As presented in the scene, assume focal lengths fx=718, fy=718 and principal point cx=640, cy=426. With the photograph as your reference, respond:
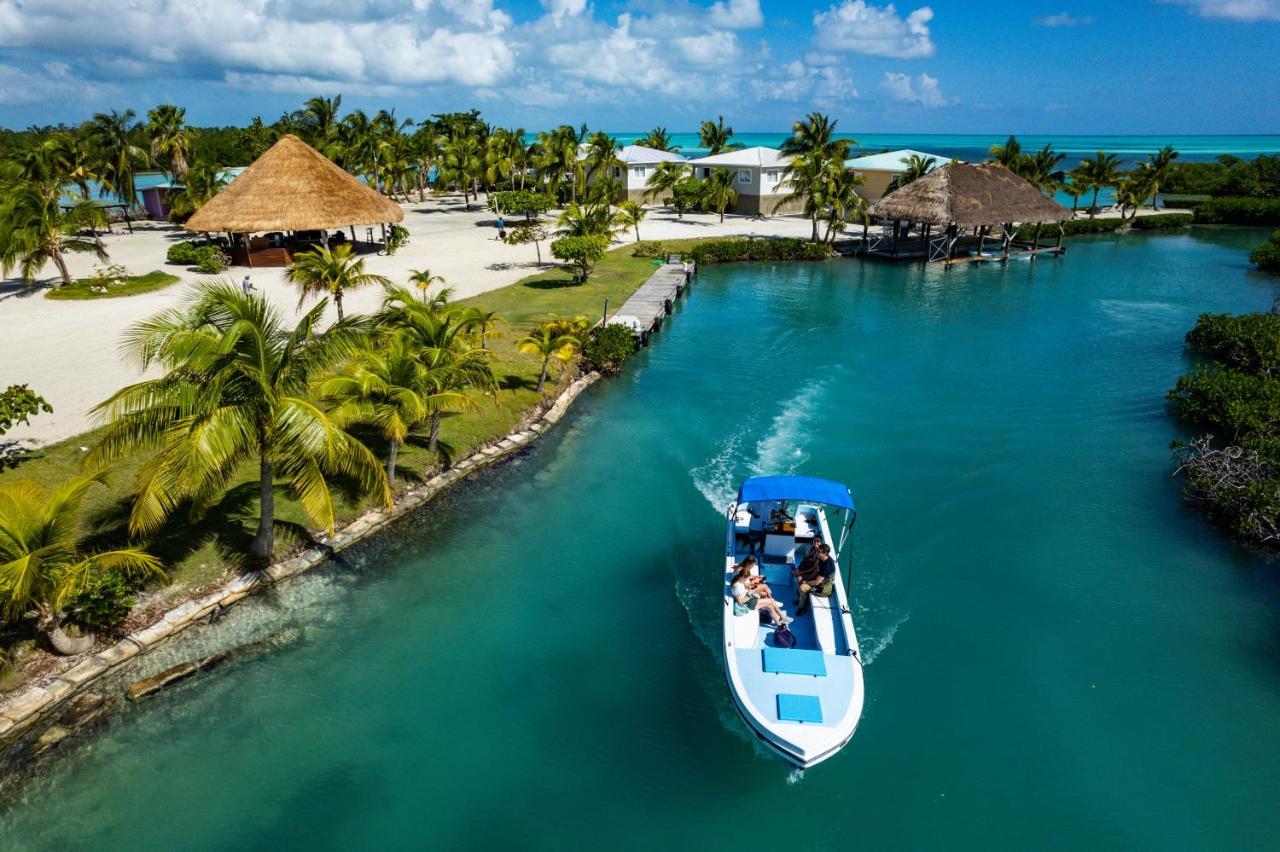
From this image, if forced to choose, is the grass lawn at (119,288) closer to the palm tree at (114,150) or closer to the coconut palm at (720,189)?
the palm tree at (114,150)

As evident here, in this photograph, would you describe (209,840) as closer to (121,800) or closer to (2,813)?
(121,800)

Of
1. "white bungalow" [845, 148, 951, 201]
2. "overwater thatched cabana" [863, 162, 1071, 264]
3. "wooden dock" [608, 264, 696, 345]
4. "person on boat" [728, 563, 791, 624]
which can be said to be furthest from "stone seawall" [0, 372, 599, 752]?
"white bungalow" [845, 148, 951, 201]

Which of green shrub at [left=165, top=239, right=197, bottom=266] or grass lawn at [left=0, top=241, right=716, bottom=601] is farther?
green shrub at [left=165, top=239, right=197, bottom=266]

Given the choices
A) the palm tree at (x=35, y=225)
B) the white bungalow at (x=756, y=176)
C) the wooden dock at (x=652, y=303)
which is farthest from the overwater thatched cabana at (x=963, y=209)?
the palm tree at (x=35, y=225)

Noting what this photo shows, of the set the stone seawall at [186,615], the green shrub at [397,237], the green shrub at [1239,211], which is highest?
the green shrub at [1239,211]

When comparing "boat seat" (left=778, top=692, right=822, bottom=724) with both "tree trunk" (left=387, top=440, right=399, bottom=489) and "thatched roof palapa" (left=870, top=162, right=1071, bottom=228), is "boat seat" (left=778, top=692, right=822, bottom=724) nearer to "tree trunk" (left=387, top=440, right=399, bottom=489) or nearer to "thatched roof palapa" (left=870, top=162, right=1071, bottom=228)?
"tree trunk" (left=387, top=440, right=399, bottom=489)

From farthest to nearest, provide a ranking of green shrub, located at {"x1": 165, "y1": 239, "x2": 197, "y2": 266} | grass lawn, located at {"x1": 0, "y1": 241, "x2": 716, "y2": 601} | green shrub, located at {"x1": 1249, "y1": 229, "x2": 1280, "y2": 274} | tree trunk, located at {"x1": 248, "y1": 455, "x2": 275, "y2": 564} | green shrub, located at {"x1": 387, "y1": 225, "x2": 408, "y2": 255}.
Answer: green shrub, located at {"x1": 1249, "y1": 229, "x2": 1280, "y2": 274} < green shrub, located at {"x1": 387, "y1": 225, "x2": 408, "y2": 255} < green shrub, located at {"x1": 165, "y1": 239, "x2": 197, "y2": 266} < grass lawn, located at {"x1": 0, "y1": 241, "x2": 716, "y2": 601} < tree trunk, located at {"x1": 248, "y1": 455, "x2": 275, "y2": 564}

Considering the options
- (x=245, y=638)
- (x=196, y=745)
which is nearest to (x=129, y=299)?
(x=245, y=638)

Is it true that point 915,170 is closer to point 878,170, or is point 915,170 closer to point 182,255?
point 878,170
